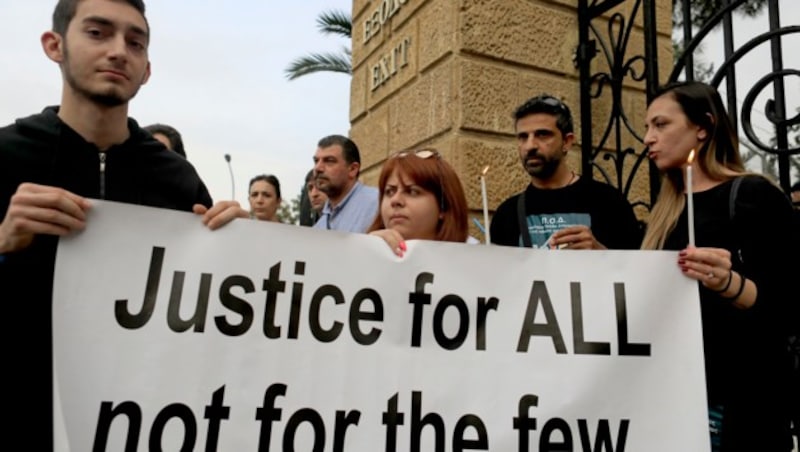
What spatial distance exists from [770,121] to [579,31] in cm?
123

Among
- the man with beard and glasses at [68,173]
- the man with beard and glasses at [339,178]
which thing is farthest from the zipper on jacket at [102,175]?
the man with beard and glasses at [339,178]

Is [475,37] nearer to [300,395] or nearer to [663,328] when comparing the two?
[663,328]

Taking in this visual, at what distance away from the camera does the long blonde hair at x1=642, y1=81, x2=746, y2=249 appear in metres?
1.85

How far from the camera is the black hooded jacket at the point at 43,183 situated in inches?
51.7

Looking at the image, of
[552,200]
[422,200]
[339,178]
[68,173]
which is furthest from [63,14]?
[339,178]

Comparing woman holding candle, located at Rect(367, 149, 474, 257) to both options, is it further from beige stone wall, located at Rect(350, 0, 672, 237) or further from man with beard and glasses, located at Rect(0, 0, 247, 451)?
beige stone wall, located at Rect(350, 0, 672, 237)

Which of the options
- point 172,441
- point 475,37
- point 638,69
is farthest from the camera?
point 638,69

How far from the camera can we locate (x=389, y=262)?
1.56 meters

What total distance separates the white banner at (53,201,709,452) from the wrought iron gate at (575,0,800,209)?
1.18m

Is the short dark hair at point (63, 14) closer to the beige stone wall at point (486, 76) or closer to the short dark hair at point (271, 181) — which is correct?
the beige stone wall at point (486, 76)

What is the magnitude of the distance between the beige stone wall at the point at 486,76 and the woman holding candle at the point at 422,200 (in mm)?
1116

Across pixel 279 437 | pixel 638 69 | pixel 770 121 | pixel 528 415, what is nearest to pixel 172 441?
pixel 279 437

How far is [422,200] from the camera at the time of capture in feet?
6.24

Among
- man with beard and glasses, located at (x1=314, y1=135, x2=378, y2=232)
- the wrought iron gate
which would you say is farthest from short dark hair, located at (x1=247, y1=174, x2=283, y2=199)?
the wrought iron gate
